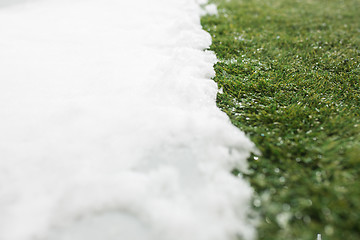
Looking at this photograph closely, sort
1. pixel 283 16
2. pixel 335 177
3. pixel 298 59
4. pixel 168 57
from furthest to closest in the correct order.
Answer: pixel 283 16
pixel 298 59
pixel 168 57
pixel 335 177

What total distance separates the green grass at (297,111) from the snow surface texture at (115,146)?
0.17m

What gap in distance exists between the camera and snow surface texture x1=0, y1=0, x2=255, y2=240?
4.25 feet

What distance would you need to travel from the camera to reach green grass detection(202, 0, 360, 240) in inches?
53.0

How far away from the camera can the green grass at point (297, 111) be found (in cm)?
135

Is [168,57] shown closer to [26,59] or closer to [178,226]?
[26,59]

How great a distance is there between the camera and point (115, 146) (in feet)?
5.32

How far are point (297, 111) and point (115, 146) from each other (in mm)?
1607

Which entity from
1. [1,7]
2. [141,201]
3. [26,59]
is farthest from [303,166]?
[1,7]

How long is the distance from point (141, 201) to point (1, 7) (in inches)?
167

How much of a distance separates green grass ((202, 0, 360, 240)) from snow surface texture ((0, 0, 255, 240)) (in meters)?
0.17

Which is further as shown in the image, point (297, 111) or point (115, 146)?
point (297, 111)

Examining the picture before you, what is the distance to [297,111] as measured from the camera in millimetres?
2041

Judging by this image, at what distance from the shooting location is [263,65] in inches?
107

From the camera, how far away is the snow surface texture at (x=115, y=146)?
1.30m
